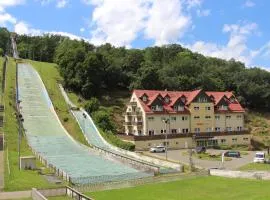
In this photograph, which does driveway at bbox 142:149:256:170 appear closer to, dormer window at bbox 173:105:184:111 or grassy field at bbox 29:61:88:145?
grassy field at bbox 29:61:88:145

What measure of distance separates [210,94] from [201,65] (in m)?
31.8

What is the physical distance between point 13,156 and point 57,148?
807cm

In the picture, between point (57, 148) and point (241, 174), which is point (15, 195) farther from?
point (57, 148)

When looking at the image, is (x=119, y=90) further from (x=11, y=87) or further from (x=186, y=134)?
(x=186, y=134)

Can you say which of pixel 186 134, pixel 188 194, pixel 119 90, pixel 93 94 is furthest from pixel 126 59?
pixel 188 194

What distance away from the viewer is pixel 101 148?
196 ft

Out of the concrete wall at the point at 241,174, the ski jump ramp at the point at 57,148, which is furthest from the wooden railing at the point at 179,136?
the concrete wall at the point at 241,174

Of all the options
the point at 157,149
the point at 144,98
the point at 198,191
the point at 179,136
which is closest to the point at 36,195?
the point at 198,191

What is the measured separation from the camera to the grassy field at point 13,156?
39.4m

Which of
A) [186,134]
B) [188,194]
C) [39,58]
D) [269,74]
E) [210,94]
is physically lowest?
[188,194]

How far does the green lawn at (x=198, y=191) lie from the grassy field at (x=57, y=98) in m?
25.4

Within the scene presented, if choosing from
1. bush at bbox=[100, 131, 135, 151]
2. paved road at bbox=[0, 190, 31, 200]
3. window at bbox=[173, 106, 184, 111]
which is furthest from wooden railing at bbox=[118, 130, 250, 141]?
paved road at bbox=[0, 190, 31, 200]

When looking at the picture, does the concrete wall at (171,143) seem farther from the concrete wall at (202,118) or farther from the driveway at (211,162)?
the driveway at (211,162)

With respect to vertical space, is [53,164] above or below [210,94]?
below
